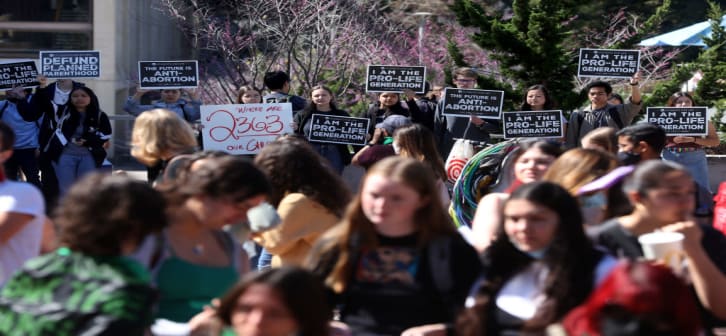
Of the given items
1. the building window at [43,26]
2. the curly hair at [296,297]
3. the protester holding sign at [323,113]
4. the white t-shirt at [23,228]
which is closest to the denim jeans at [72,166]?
the protester holding sign at [323,113]

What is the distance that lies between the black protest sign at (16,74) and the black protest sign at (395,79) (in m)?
3.41

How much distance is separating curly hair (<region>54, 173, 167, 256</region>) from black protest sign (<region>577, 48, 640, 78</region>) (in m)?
8.27

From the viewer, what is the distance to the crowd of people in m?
3.28

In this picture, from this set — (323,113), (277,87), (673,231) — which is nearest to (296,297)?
(673,231)

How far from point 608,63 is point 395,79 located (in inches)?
85.9

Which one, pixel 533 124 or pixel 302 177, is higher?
pixel 533 124

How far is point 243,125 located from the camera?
10.4 meters

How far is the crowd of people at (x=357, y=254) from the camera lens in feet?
10.8

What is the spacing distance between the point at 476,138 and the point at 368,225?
263 inches

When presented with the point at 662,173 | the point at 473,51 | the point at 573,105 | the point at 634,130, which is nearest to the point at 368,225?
the point at 662,173

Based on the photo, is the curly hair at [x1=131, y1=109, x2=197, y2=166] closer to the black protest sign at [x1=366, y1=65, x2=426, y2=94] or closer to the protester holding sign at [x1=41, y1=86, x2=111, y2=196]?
the protester holding sign at [x1=41, y1=86, x2=111, y2=196]

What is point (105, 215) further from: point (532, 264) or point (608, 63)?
point (608, 63)

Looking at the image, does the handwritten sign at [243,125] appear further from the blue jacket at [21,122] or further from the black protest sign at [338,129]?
the blue jacket at [21,122]

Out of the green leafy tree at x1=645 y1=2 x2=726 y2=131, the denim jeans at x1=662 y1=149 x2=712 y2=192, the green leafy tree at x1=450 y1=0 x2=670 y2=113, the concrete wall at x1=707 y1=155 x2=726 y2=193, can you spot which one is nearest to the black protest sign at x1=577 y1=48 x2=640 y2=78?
the denim jeans at x1=662 y1=149 x2=712 y2=192
